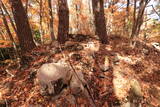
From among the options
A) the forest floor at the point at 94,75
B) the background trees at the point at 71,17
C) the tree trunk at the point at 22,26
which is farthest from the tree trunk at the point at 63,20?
the tree trunk at the point at 22,26

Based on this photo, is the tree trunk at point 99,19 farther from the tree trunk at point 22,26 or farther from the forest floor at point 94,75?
the tree trunk at point 22,26

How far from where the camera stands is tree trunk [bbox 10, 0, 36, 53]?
353 cm

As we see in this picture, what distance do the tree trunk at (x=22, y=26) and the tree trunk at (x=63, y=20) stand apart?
1.10m

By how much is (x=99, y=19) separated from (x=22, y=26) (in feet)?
9.51

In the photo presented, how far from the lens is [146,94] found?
303cm

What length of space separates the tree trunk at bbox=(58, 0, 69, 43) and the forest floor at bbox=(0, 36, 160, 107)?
356mm

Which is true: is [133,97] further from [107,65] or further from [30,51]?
[30,51]

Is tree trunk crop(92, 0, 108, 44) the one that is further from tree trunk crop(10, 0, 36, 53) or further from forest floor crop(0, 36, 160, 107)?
tree trunk crop(10, 0, 36, 53)

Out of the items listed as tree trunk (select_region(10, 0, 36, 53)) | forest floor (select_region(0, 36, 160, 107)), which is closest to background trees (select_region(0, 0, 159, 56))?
tree trunk (select_region(10, 0, 36, 53))

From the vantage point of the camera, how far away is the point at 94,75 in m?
3.17

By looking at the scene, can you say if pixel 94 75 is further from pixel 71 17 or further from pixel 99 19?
pixel 71 17

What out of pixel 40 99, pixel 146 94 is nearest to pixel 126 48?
pixel 146 94

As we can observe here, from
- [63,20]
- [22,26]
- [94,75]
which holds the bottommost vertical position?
[94,75]

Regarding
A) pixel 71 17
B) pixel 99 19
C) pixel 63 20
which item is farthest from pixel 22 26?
pixel 71 17
